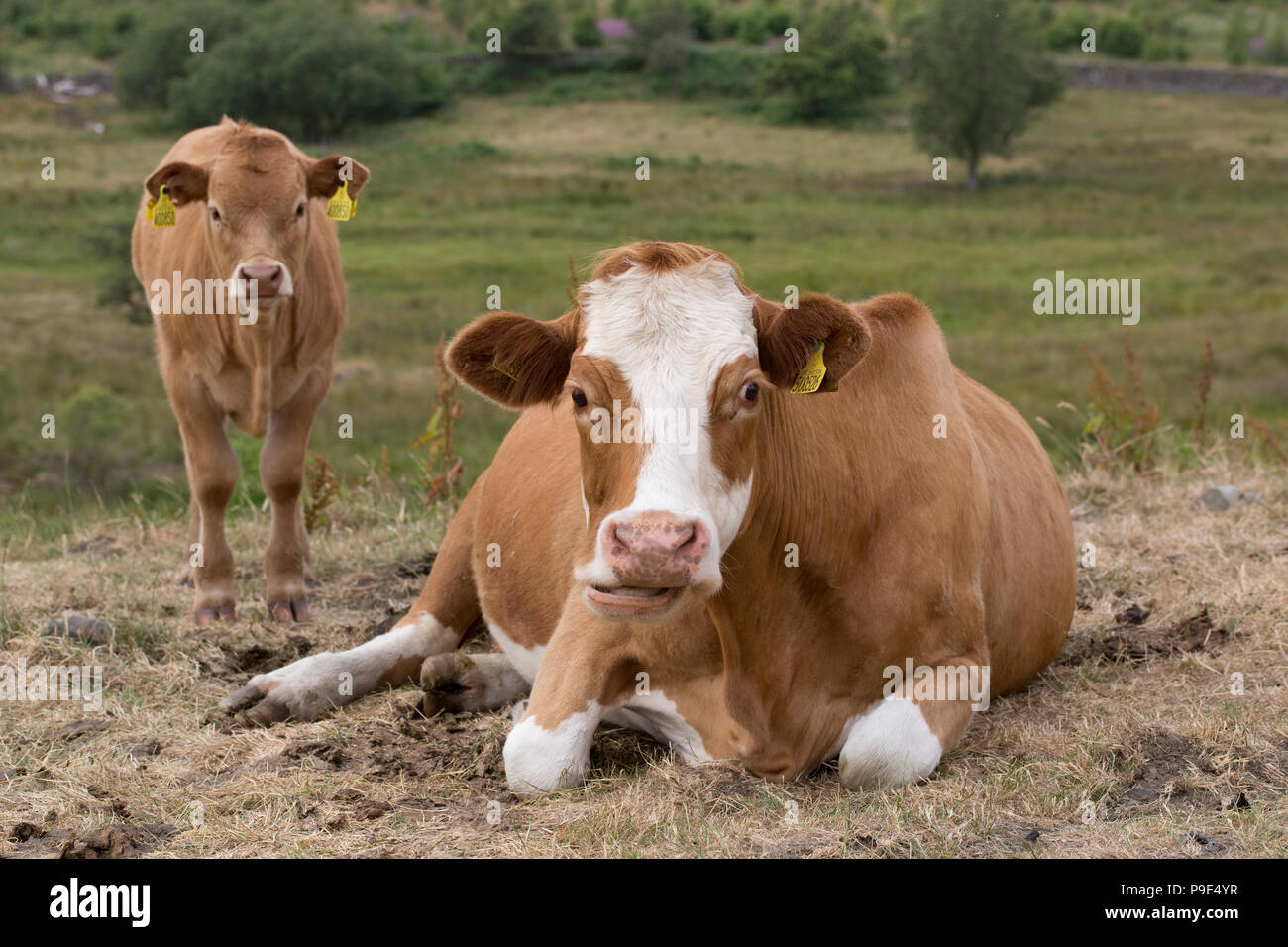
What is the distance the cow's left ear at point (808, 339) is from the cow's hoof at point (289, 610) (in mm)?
3878

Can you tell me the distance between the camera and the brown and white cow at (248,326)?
752 centimetres

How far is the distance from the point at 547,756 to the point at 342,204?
438 centimetres

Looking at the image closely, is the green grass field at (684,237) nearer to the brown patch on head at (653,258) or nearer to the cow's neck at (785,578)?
the cow's neck at (785,578)

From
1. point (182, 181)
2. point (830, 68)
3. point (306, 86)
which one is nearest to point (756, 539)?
point (182, 181)

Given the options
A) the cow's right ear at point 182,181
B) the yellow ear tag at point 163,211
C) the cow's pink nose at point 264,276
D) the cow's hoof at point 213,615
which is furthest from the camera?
the yellow ear tag at point 163,211

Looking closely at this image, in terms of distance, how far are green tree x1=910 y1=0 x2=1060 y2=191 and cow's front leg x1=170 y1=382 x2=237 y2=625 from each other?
49.7m

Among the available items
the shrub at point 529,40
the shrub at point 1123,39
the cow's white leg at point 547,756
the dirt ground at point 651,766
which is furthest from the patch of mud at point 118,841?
the shrub at point 1123,39

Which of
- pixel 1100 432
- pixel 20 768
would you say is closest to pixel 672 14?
pixel 1100 432

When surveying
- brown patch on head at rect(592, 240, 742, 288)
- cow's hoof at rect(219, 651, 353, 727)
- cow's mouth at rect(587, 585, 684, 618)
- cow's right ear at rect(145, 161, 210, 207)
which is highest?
cow's right ear at rect(145, 161, 210, 207)

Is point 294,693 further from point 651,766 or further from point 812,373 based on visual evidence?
point 812,373

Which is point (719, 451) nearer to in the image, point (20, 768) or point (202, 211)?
point (20, 768)

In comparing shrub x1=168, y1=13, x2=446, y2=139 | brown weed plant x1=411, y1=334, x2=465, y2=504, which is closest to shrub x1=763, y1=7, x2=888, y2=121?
shrub x1=168, y1=13, x2=446, y2=139

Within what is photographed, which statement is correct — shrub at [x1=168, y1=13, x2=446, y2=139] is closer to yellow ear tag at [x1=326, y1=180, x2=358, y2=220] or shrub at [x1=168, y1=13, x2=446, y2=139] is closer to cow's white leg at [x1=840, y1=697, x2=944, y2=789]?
yellow ear tag at [x1=326, y1=180, x2=358, y2=220]

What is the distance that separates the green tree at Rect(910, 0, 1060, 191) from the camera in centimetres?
5581
